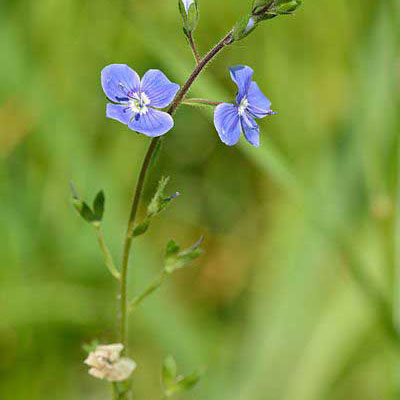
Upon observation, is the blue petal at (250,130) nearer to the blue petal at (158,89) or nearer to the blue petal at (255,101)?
the blue petal at (255,101)

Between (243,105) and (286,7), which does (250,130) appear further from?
(286,7)

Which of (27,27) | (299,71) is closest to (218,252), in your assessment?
(299,71)

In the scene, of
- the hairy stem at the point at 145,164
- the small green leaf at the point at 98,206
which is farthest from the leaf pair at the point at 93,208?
the hairy stem at the point at 145,164

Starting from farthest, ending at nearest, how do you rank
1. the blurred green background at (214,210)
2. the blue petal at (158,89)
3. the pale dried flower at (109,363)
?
1. the blurred green background at (214,210)
2. the pale dried flower at (109,363)
3. the blue petal at (158,89)

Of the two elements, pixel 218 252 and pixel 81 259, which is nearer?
pixel 81 259

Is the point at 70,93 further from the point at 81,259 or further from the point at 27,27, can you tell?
the point at 81,259

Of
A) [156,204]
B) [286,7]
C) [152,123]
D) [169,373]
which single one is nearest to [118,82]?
[152,123]

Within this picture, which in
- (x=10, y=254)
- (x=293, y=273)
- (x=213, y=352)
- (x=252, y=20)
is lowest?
(x=213, y=352)

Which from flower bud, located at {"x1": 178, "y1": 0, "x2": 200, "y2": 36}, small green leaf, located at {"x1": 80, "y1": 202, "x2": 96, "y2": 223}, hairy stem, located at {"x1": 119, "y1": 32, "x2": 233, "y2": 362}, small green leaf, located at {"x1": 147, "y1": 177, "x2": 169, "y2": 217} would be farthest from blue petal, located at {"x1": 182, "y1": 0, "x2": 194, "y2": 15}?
small green leaf, located at {"x1": 80, "y1": 202, "x2": 96, "y2": 223}
